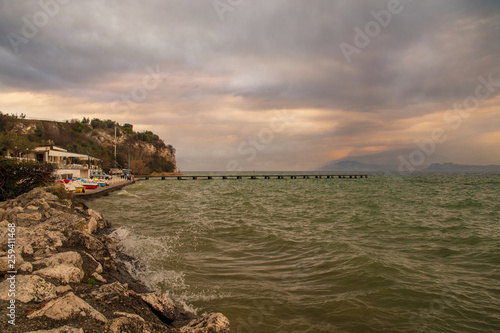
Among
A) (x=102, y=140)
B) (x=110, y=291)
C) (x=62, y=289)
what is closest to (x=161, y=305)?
(x=110, y=291)

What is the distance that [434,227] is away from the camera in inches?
580

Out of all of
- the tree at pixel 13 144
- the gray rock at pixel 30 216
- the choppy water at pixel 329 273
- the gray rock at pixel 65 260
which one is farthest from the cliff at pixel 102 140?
the gray rock at pixel 65 260

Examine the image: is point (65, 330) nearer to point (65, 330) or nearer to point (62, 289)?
point (65, 330)

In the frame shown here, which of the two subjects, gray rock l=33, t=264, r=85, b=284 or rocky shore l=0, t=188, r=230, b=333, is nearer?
rocky shore l=0, t=188, r=230, b=333

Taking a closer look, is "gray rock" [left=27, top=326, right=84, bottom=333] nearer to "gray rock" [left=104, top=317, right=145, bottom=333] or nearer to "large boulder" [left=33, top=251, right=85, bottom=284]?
"gray rock" [left=104, top=317, right=145, bottom=333]

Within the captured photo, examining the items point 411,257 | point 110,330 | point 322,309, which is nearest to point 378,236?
point 411,257

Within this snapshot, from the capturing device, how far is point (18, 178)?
58.3ft

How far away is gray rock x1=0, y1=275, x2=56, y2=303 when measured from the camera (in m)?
3.88

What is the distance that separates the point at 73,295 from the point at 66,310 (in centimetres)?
30

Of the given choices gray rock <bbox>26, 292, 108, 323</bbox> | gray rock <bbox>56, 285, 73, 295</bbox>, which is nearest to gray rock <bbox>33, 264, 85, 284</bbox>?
gray rock <bbox>56, 285, 73, 295</bbox>

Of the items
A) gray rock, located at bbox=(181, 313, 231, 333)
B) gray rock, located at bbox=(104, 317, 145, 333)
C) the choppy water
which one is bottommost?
the choppy water

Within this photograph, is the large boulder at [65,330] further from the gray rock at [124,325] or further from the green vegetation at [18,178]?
the green vegetation at [18,178]

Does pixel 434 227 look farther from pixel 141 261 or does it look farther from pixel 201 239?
pixel 141 261

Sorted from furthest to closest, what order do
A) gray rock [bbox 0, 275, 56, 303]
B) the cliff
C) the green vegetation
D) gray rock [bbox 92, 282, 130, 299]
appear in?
the cliff → the green vegetation → gray rock [bbox 92, 282, 130, 299] → gray rock [bbox 0, 275, 56, 303]
